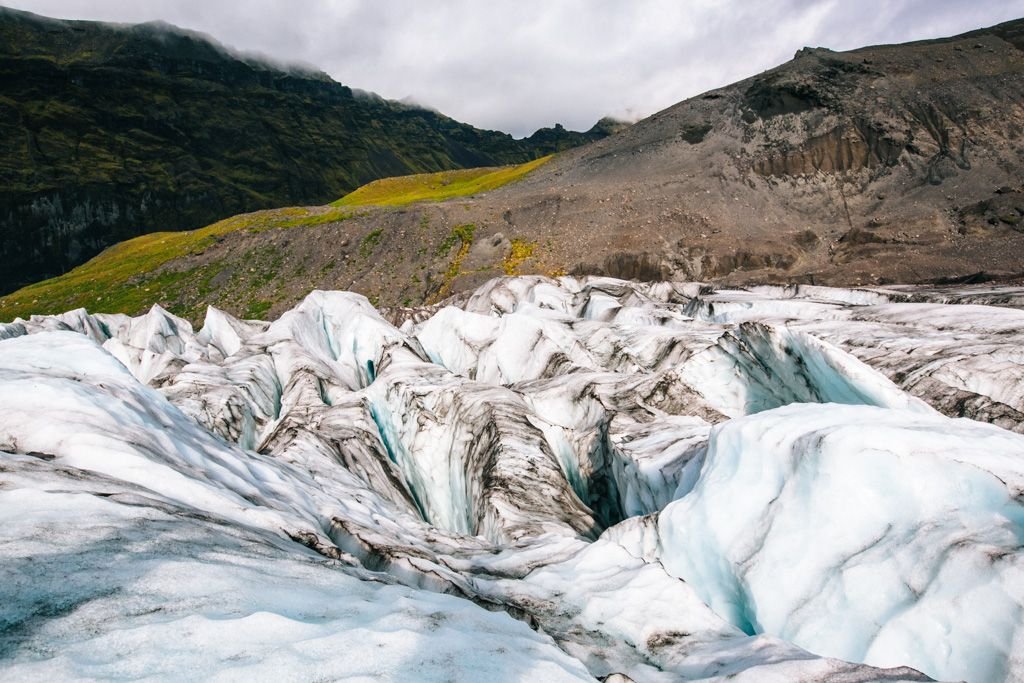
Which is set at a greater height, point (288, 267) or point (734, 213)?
point (288, 267)

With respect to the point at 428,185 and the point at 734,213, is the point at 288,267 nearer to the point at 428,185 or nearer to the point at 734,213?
the point at 734,213

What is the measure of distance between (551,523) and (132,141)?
17159 centimetres

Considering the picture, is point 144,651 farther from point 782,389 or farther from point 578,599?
point 782,389

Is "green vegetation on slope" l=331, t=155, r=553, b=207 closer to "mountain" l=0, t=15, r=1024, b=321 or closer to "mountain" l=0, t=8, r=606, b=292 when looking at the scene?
"mountain" l=0, t=15, r=1024, b=321

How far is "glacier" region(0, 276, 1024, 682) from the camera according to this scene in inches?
161

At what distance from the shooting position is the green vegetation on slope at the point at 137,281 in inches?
2288

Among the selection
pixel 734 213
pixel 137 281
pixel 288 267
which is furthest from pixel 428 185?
pixel 734 213

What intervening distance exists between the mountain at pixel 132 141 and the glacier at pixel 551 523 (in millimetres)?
140563

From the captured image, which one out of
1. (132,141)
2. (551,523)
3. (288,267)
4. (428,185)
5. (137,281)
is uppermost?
(132,141)

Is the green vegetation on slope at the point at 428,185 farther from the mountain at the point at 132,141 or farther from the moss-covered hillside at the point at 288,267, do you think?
the mountain at the point at 132,141

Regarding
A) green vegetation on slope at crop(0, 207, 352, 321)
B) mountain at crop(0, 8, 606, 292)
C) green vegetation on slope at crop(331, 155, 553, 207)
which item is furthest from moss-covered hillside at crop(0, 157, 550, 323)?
mountain at crop(0, 8, 606, 292)

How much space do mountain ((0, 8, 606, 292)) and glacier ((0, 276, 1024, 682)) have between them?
140563 mm

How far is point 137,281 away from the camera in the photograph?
6097cm

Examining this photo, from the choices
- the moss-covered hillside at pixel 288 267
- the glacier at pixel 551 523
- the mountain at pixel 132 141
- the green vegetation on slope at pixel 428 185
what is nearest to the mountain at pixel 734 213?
the moss-covered hillside at pixel 288 267
